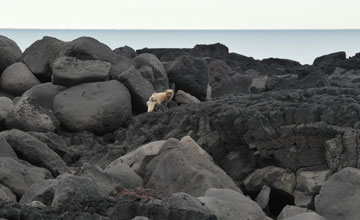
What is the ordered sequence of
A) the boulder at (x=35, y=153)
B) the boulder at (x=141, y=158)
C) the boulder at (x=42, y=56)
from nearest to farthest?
the boulder at (x=141, y=158) < the boulder at (x=35, y=153) < the boulder at (x=42, y=56)

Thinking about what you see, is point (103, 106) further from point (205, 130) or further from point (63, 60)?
point (205, 130)

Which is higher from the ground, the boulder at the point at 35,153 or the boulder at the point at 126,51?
the boulder at the point at 35,153

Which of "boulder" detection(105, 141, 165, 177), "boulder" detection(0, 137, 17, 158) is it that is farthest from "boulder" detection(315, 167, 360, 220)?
"boulder" detection(0, 137, 17, 158)

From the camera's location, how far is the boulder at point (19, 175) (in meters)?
8.36

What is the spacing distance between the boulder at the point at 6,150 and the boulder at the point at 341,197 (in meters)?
4.75

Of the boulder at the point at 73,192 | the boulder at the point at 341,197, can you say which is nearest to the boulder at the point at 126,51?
the boulder at the point at 341,197

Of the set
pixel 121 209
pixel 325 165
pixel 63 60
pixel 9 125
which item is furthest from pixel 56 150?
pixel 121 209

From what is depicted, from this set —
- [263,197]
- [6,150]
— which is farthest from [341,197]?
[6,150]

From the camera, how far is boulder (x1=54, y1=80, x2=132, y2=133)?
1409 centimetres

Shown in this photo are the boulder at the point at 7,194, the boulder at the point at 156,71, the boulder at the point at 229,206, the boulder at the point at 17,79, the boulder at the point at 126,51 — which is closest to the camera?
the boulder at the point at 229,206

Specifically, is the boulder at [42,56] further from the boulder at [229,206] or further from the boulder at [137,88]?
the boulder at [229,206]

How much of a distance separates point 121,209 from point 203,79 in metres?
12.3

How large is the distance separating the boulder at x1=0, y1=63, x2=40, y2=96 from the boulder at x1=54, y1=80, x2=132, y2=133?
2156 mm

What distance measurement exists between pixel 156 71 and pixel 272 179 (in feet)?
27.4
